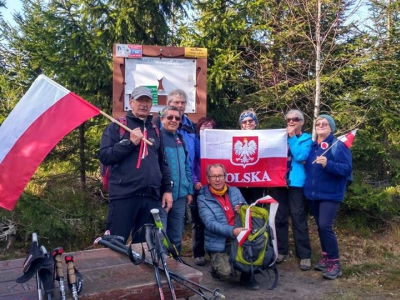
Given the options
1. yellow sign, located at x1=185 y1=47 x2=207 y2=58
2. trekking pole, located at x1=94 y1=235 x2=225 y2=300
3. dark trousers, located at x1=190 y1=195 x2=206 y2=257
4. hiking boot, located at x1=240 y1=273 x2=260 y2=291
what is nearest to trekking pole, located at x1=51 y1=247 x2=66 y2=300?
trekking pole, located at x1=94 y1=235 x2=225 y2=300

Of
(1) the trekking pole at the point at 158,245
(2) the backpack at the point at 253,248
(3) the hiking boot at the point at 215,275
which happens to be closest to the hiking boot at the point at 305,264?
(2) the backpack at the point at 253,248

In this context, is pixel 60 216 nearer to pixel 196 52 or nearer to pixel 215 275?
pixel 215 275

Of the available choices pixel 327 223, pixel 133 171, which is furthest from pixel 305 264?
pixel 133 171

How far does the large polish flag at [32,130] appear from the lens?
3559 mm

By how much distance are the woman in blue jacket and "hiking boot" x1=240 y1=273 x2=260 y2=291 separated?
0.94 meters

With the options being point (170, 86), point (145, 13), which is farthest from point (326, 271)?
point (145, 13)

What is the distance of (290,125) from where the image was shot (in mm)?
6086

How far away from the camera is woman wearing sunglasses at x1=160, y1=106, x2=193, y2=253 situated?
16.8 ft

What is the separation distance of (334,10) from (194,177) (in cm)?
384

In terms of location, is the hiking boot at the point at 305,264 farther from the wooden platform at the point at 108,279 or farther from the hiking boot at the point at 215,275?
the wooden platform at the point at 108,279

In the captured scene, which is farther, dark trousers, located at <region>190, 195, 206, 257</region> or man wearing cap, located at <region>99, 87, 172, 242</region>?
dark trousers, located at <region>190, 195, 206, 257</region>

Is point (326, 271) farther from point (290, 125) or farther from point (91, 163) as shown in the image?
point (91, 163)

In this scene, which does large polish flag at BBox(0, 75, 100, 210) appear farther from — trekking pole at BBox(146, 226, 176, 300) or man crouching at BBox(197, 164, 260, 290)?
man crouching at BBox(197, 164, 260, 290)

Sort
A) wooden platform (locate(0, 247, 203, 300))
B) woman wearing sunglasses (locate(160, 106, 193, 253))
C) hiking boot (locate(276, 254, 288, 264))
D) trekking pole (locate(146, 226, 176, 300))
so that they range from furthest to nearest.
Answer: hiking boot (locate(276, 254, 288, 264)) → woman wearing sunglasses (locate(160, 106, 193, 253)) → trekking pole (locate(146, 226, 176, 300)) → wooden platform (locate(0, 247, 203, 300))
